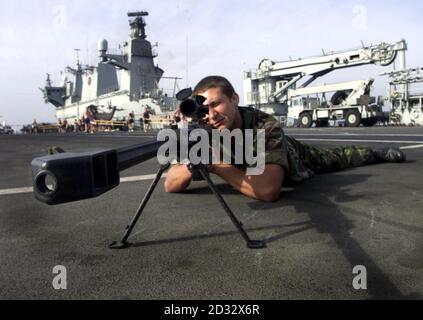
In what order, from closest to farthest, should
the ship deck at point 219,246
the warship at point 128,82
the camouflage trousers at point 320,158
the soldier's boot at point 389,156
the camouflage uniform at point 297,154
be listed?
1. the ship deck at point 219,246
2. the camouflage uniform at point 297,154
3. the camouflage trousers at point 320,158
4. the soldier's boot at point 389,156
5. the warship at point 128,82

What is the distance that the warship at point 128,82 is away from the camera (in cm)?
4347

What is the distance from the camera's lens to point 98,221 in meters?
3.07

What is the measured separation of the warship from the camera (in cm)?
4347

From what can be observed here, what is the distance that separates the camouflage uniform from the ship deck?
36cm

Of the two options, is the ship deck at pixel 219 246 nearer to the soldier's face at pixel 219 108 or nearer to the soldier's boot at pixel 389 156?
the soldier's face at pixel 219 108

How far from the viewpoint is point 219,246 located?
2420mm

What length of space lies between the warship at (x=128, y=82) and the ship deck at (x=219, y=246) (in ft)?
123

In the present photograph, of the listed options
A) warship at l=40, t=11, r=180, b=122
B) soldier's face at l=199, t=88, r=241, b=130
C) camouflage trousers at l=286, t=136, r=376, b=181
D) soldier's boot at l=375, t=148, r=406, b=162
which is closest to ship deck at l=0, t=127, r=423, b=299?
camouflage trousers at l=286, t=136, r=376, b=181

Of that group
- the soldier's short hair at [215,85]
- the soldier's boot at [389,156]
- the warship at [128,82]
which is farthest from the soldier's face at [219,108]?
the warship at [128,82]

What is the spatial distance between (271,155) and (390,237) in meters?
1.18

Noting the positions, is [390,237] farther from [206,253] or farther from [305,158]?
[305,158]

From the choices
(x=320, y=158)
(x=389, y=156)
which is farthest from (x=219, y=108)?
(x=389, y=156)

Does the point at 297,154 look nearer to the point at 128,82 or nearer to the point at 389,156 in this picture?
the point at 389,156
